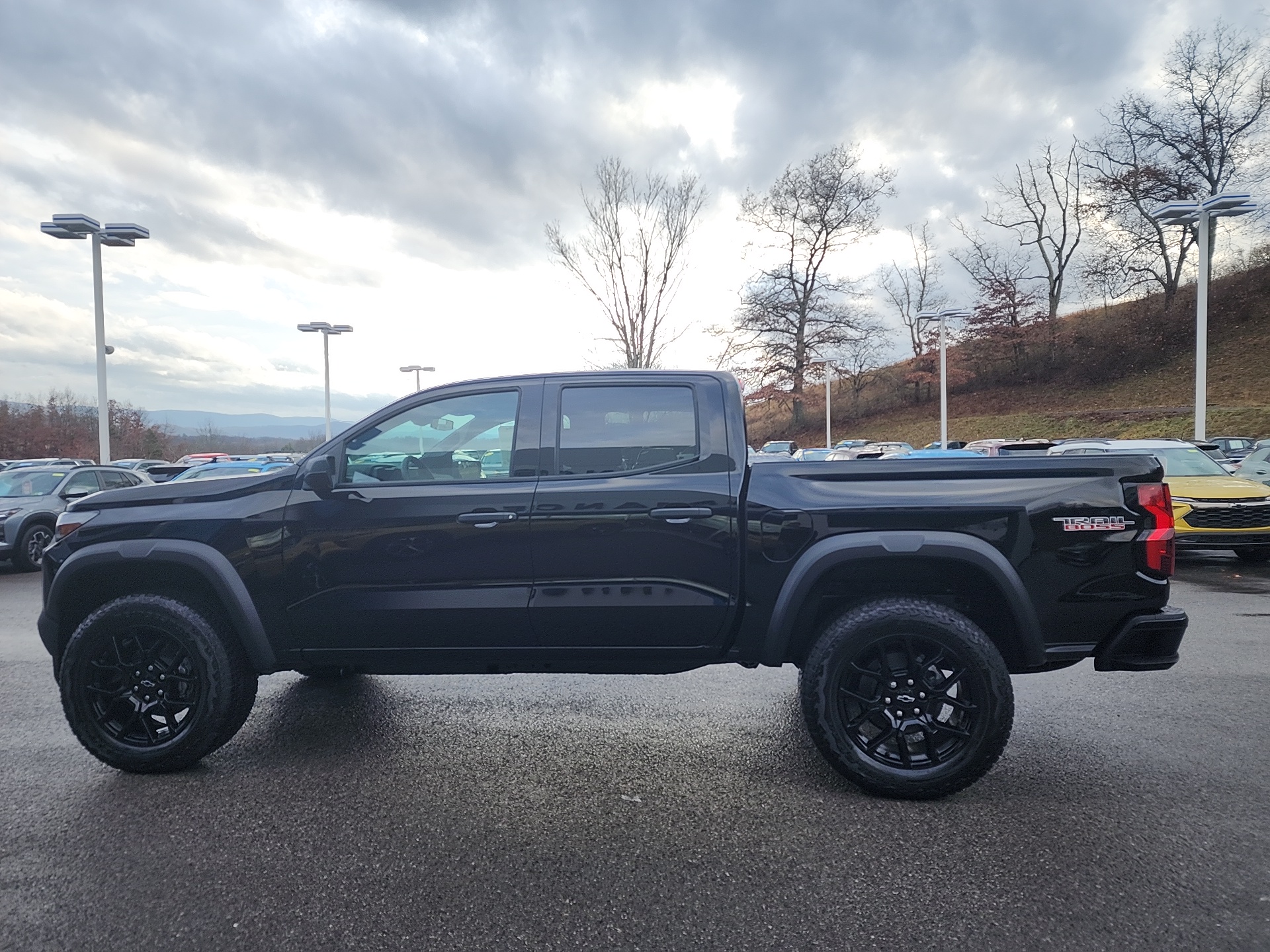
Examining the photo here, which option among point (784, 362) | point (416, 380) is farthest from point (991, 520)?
point (784, 362)

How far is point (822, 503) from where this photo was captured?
3469mm

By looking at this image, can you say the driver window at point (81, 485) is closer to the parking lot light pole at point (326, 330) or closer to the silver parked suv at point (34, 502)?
the silver parked suv at point (34, 502)

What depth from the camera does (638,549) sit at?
3518 millimetres

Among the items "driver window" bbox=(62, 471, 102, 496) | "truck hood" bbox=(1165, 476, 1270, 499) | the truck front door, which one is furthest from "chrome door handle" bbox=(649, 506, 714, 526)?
"driver window" bbox=(62, 471, 102, 496)

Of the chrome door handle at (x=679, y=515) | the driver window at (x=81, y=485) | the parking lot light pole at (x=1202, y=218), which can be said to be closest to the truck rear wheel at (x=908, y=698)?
the chrome door handle at (x=679, y=515)

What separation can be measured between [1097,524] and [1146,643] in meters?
0.58

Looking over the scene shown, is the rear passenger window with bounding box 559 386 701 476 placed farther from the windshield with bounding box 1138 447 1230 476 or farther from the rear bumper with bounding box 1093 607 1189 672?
the windshield with bounding box 1138 447 1230 476

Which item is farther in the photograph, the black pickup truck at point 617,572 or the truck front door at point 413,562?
the truck front door at point 413,562

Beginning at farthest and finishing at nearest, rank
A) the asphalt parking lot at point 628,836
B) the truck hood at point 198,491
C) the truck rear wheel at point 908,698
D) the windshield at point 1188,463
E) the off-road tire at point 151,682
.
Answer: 1. the windshield at point 1188,463
2. the truck hood at point 198,491
3. the off-road tire at point 151,682
4. the truck rear wheel at point 908,698
5. the asphalt parking lot at point 628,836

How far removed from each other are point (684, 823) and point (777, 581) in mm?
1102

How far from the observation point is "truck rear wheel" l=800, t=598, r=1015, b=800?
129 inches

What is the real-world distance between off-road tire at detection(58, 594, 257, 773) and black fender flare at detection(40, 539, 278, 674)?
15cm

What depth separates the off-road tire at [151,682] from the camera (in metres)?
3.62

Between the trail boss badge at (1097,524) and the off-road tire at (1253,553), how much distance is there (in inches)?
327
